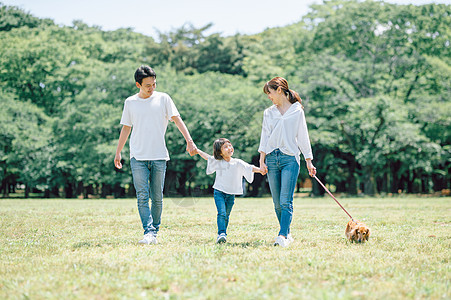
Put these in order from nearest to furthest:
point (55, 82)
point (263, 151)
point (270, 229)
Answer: point (263, 151), point (270, 229), point (55, 82)

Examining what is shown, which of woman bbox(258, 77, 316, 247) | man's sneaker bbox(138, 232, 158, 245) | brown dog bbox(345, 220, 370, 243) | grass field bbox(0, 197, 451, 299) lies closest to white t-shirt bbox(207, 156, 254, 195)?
woman bbox(258, 77, 316, 247)

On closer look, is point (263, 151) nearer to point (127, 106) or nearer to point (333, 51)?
point (127, 106)

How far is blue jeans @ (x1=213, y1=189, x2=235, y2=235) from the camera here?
6.09 metres

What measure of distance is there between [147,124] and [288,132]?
1880mm

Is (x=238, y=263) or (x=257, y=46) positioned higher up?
(x=257, y=46)

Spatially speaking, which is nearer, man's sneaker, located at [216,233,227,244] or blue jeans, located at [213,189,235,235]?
man's sneaker, located at [216,233,227,244]

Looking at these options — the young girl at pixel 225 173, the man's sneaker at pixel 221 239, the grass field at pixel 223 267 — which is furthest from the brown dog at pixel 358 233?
the man's sneaker at pixel 221 239

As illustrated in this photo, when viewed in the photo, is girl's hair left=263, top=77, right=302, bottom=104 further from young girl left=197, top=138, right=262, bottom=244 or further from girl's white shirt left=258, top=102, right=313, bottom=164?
young girl left=197, top=138, right=262, bottom=244

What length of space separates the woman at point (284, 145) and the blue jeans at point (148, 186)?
1.46 m

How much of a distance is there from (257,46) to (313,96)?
1040 centimetres

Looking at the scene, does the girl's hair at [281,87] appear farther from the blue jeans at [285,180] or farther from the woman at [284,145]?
the blue jeans at [285,180]

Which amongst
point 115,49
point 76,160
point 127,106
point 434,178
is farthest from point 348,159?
point 127,106

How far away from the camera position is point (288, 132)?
5.75 m

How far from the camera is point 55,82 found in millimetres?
33812
